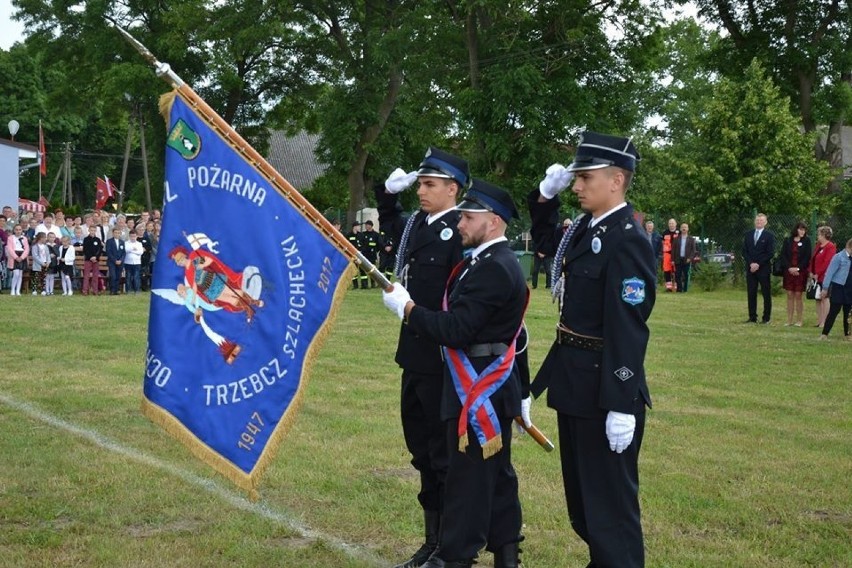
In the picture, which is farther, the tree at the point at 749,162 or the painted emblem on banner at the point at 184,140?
the tree at the point at 749,162

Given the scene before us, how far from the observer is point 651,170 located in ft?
195

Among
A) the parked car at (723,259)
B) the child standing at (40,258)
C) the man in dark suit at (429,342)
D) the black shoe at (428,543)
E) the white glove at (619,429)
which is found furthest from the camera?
the parked car at (723,259)

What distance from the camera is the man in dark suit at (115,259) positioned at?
84.2 ft

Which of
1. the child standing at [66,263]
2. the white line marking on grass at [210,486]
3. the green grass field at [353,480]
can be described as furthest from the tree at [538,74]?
the white line marking on grass at [210,486]

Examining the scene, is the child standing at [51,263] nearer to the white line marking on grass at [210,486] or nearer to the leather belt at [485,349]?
the white line marking on grass at [210,486]

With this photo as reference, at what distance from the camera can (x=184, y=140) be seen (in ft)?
17.5

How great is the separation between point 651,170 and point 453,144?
66.5 feet

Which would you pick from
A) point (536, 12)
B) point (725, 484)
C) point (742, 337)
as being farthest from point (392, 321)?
point (536, 12)

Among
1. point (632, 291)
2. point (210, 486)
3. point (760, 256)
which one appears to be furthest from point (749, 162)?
point (632, 291)

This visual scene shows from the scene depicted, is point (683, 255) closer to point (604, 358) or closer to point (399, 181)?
point (399, 181)

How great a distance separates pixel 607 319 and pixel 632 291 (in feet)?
0.53

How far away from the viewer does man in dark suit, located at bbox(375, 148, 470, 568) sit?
586cm

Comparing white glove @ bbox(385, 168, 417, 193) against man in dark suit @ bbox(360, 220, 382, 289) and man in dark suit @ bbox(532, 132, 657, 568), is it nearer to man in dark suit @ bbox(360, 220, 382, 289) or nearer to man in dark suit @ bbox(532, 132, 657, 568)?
man in dark suit @ bbox(532, 132, 657, 568)

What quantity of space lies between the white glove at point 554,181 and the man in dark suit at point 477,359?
268mm
